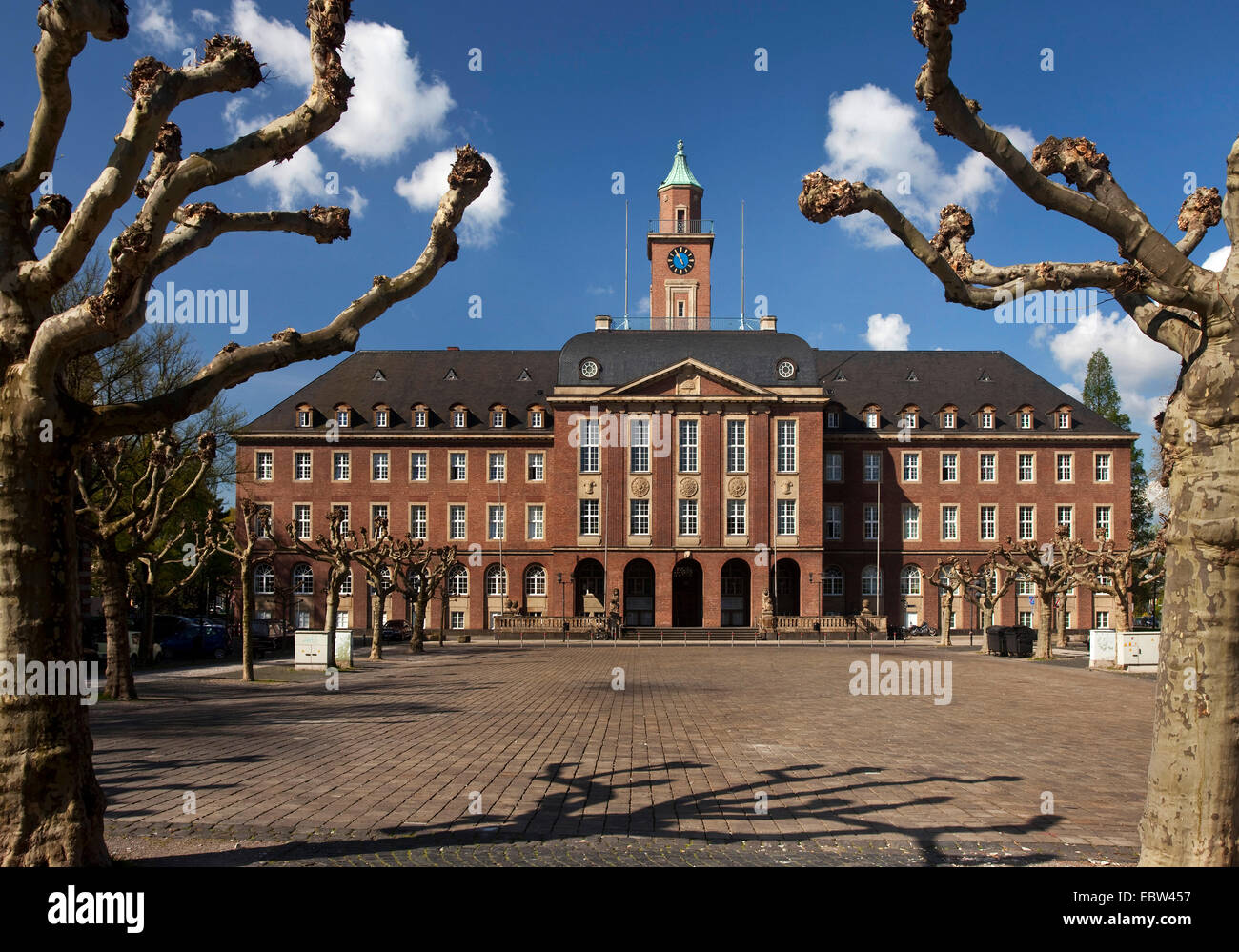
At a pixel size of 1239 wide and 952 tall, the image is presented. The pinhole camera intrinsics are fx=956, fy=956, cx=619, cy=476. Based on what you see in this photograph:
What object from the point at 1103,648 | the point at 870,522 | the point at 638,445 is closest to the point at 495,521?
the point at 638,445

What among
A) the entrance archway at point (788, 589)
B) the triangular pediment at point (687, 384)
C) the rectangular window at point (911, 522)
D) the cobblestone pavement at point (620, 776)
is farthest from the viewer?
the rectangular window at point (911, 522)

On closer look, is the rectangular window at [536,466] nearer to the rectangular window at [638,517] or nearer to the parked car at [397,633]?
the rectangular window at [638,517]

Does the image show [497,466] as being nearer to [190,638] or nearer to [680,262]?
[680,262]

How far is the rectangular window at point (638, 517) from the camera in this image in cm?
6041

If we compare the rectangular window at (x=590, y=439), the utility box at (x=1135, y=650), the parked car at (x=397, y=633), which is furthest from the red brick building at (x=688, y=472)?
the utility box at (x=1135, y=650)

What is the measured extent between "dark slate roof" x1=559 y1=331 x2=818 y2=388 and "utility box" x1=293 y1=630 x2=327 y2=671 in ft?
112

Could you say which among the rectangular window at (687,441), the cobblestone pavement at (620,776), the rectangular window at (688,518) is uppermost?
the rectangular window at (687,441)

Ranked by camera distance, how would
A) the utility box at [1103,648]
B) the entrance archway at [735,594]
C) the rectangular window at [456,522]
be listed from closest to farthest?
the utility box at [1103,648] → the entrance archway at [735,594] → the rectangular window at [456,522]

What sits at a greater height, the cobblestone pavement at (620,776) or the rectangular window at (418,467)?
the rectangular window at (418,467)

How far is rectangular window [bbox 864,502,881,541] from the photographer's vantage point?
2559 inches

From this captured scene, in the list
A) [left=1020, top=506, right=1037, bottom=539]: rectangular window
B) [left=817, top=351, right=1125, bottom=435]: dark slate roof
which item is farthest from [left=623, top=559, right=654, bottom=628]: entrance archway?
[left=1020, top=506, right=1037, bottom=539]: rectangular window

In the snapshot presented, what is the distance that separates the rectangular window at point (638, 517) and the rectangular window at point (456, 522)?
491 inches
